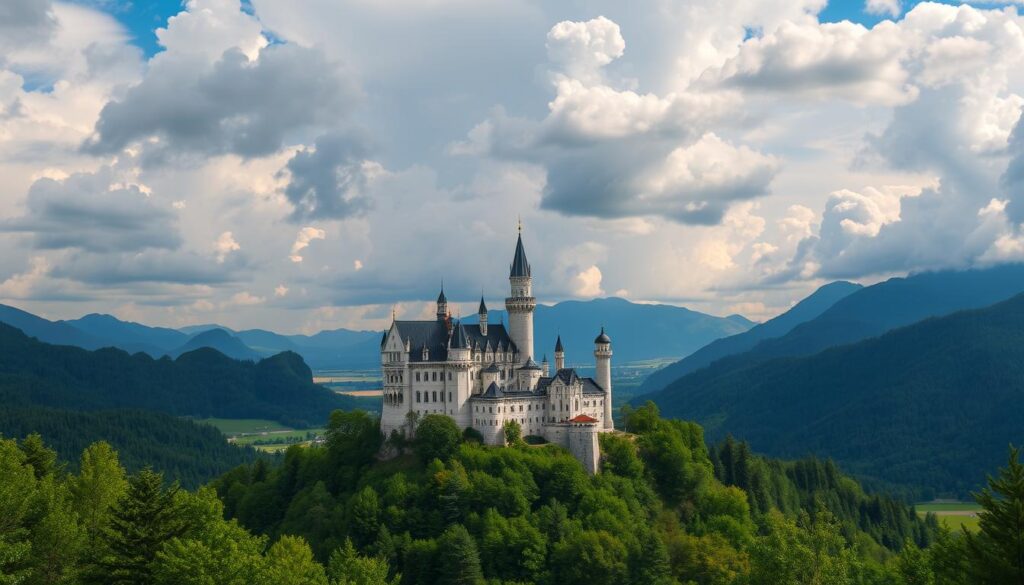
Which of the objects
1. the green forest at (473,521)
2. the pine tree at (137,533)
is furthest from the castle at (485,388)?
the pine tree at (137,533)

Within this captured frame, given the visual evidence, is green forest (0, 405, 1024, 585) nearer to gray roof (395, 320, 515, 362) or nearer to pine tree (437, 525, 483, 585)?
pine tree (437, 525, 483, 585)

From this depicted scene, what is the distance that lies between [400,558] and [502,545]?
1273 centimetres

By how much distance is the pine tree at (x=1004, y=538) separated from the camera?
41750 mm

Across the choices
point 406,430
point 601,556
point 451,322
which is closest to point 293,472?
point 406,430

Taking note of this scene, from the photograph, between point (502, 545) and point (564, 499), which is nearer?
point (502, 545)

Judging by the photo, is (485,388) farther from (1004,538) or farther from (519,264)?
(1004,538)

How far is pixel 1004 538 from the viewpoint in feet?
139

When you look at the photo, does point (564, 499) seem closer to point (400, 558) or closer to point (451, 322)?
point (400, 558)

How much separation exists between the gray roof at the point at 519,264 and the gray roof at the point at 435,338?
9409 mm

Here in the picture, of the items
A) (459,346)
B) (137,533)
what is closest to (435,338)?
(459,346)

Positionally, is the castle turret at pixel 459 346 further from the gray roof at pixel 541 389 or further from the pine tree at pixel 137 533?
the pine tree at pixel 137 533

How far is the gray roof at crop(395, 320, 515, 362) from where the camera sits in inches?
5394

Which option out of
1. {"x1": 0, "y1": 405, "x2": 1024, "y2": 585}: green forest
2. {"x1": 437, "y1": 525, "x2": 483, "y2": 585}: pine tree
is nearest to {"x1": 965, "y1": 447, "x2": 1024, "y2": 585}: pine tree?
{"x1": 0, "y1": 405, "x2": 1024, "y2": 585}: green forest

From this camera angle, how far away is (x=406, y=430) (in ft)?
447
